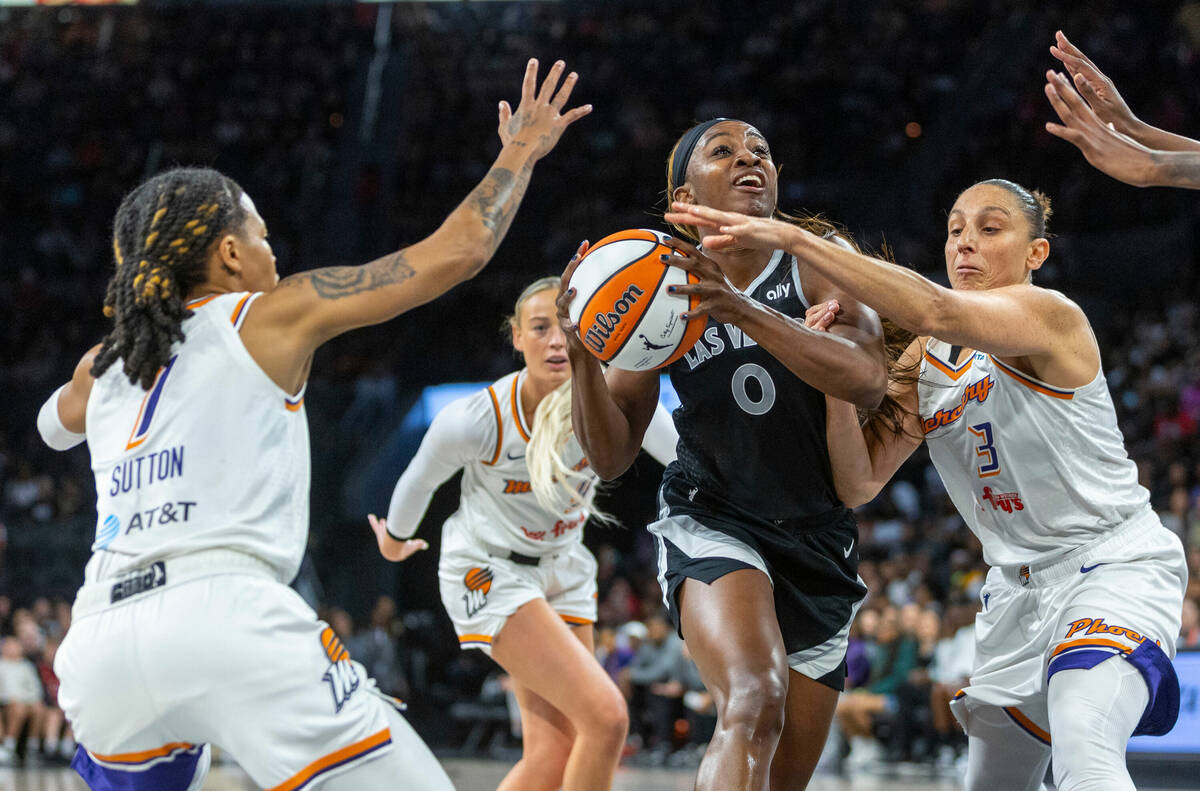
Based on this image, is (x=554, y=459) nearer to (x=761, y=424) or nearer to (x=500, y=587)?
(x=500, y=587)

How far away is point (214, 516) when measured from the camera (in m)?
2.89

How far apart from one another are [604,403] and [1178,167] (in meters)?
2.09

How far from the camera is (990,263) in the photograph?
415 centimetres

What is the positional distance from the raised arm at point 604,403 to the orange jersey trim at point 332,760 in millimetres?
1443

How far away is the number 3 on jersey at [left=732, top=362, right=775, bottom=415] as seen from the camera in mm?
3945

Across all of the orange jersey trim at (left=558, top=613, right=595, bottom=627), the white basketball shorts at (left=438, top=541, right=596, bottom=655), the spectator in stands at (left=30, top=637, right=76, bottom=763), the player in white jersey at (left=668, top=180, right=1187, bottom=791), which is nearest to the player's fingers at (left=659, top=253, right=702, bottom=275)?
the player in white jersey at (left=668, top=180, right=1187, bottom=791)

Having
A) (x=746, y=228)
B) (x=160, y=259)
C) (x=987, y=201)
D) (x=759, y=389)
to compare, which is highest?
(x=987, y=201)

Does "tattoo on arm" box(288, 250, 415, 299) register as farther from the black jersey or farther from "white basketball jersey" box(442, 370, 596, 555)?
"white basketball jersey" box(442, 370, 596, 555)

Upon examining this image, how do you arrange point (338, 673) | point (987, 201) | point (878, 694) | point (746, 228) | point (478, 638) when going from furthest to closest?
point (878, 694) → point (478, 638) → point (987, 201) → point (746, 228) → point (338, 673)

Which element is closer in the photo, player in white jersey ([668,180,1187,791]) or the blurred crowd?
player in white jersey ([668,180,1187,791])

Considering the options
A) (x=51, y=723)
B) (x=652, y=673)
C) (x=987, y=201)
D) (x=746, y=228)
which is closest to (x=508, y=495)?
(x=987, y=201)

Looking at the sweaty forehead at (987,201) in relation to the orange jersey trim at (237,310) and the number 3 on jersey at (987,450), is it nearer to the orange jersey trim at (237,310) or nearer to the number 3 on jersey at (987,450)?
the number 3 on jersey at (987,450)

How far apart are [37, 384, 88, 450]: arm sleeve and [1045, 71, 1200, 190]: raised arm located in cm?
331

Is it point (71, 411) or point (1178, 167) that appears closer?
point (71, 411)
